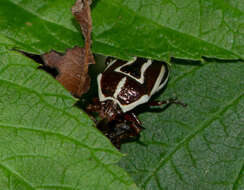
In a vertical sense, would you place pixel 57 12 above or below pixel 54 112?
above

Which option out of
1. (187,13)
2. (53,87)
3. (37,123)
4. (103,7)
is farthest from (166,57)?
(37,123)

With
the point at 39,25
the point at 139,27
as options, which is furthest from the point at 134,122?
the point at 39,25

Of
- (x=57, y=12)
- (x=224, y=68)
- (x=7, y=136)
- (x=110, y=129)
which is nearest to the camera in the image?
(x=7, y=136)

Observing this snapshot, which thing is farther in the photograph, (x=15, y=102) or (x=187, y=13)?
(x=187, y=13)

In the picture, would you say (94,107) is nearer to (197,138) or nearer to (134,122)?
(134,122)

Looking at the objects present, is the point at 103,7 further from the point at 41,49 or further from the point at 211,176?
the point at 211,176

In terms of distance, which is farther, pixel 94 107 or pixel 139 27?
pixel 94 107

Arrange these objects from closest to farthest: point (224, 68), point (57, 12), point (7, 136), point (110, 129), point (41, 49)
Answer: point (7, 136)
point (41, 49)
point (57, 12)
point (224, 68)
point (110, 129)

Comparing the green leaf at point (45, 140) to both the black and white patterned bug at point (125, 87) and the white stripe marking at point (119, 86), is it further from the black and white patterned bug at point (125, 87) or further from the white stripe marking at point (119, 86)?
the white stripe marking at point (119, 86)
